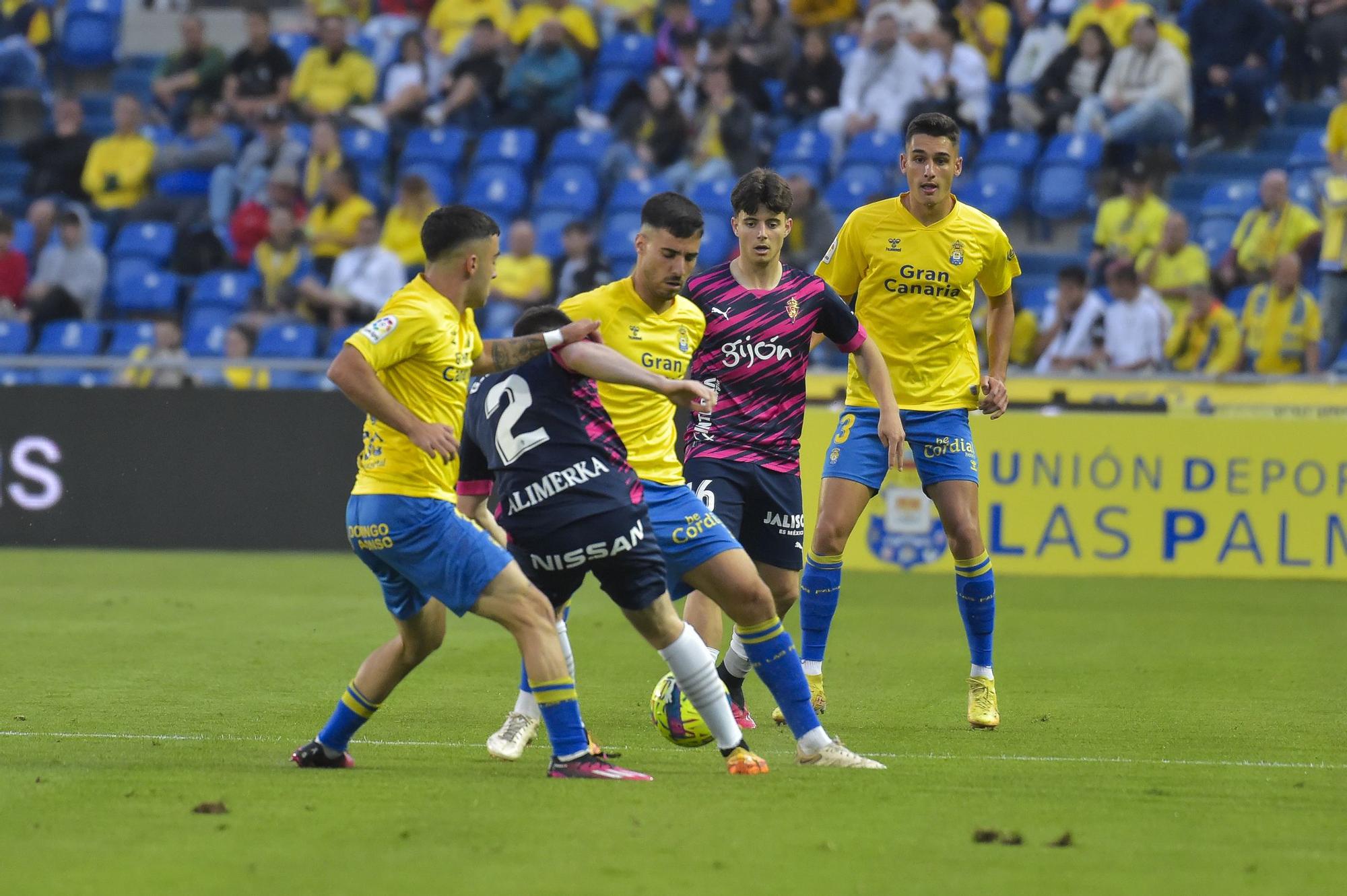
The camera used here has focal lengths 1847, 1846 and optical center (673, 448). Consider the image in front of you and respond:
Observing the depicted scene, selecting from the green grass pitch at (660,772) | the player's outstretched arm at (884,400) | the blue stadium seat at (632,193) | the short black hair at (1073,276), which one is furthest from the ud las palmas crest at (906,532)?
the player's outstretched arm at (884,400)

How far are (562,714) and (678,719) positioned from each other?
0.81m

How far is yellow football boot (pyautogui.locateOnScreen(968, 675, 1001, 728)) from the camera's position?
7547mm

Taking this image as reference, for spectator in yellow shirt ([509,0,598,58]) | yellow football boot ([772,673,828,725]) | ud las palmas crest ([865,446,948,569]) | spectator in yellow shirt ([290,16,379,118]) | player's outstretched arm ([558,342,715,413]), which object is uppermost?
spectator in yellow shirt ([509,0,598,58])

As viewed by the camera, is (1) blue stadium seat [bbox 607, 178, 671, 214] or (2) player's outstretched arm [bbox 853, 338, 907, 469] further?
(1) blue stadium seat [bbox 607, 178, 671, 214]

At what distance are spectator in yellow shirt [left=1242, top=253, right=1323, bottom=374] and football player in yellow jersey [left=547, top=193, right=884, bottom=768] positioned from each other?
31.9 ft

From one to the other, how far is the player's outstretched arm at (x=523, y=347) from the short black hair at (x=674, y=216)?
1.55 feet

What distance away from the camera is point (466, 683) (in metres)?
8.92

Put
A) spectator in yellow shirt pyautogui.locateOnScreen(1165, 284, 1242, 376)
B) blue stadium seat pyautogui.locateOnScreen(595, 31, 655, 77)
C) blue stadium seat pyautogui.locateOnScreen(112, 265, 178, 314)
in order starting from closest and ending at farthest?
1. spectator in yellow shirt pyautogui.locateOnScreen(1165, 284, 1242, 376)
2. blue stadium seat pyautogui.locateOnScreen(112, 265, 178, 314)
3. blue stadium seat pyautogui.locateOnScreen(595, 31, 655, 77)

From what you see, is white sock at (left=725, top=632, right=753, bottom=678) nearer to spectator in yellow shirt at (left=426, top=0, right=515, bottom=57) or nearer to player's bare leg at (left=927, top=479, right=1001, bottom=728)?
player's bare leg at (left=927, top=479, right=1001, bottom=728)

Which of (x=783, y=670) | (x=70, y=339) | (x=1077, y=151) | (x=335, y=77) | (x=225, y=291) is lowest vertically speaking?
(x=783, y=670)

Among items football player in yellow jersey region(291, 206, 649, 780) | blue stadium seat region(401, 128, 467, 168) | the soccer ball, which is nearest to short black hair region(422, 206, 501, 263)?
football player in yellow jersey region(291, 206, 649, 780)

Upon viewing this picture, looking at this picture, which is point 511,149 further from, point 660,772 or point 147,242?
point 660,772

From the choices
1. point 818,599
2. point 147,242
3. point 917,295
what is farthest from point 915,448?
point 147,242

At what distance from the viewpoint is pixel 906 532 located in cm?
1477
